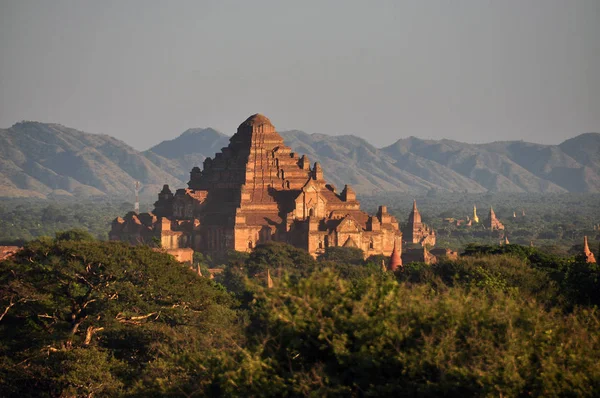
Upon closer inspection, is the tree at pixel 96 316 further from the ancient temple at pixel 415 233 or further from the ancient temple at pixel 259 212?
the ancient temple at pixel 415 233

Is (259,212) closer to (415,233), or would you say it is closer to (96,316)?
(415,233)

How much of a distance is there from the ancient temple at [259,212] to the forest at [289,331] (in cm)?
4229

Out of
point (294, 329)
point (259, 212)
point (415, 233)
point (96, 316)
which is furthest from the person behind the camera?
point (415, 233)

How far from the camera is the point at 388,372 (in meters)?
25.1

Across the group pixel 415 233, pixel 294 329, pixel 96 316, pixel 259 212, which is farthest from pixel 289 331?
pixel 415 233

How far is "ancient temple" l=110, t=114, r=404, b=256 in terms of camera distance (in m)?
90.1

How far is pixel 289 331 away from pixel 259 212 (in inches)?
2624

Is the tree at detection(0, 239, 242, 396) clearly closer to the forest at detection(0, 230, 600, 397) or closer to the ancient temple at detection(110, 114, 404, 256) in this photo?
the forest at detection(0, 230, 600, 397)

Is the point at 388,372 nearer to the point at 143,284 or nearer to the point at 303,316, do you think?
the point at 303,316

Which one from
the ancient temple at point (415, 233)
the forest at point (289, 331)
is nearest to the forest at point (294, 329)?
the forest at point (289, 331)

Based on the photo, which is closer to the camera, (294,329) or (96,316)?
(294,329)

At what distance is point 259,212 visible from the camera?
92750 mm

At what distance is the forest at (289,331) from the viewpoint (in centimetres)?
2456

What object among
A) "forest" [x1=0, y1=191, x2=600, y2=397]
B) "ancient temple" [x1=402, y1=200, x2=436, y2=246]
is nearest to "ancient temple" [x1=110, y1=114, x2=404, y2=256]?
"forest" [x1=0, y1=191, x2=600, y2=397]
